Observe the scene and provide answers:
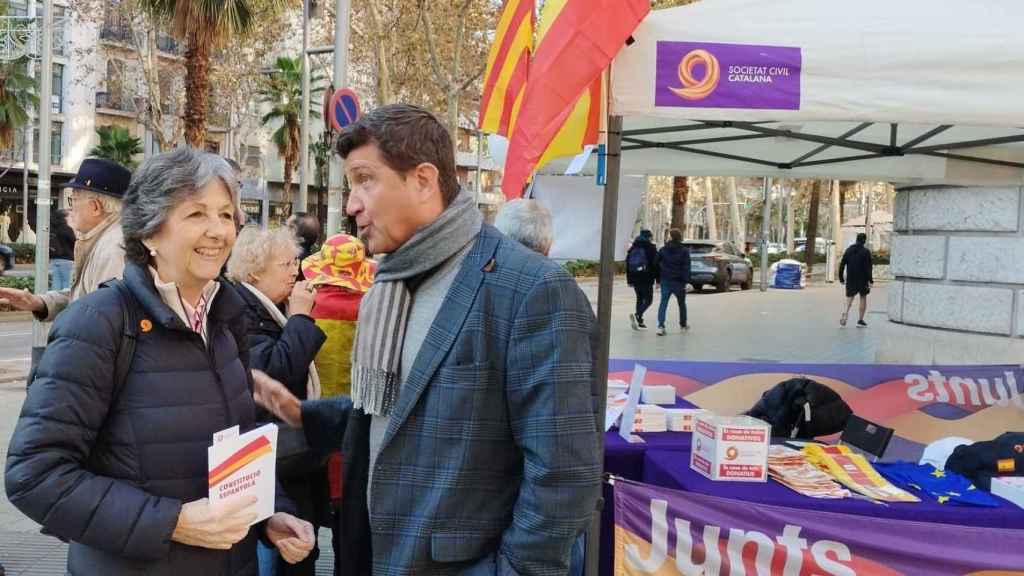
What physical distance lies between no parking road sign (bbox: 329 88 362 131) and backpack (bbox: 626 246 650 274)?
331 inches

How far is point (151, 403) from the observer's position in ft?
5.68

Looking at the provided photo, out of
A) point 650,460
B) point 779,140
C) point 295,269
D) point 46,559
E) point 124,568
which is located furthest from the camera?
point 779,140

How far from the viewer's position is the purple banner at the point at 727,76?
3.16 metres

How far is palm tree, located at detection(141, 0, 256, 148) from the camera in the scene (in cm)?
1502

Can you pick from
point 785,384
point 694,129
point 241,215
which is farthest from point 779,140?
point 241,215

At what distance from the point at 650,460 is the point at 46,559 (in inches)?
129

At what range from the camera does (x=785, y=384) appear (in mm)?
4758

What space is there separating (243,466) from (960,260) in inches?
272

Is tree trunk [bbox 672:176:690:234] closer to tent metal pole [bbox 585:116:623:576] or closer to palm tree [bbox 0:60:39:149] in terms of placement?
palm tree [bbox 0:60:39:149]

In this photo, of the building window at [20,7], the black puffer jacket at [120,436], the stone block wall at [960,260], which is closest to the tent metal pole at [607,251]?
the black puffer jacket at [120,436]

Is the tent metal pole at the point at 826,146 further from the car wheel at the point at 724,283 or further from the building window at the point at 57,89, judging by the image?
the building window at the point at 57,89

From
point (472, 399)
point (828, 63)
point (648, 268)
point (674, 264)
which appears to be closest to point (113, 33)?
point (648, 268)

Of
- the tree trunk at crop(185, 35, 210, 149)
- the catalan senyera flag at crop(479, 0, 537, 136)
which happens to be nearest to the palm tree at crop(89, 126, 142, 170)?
the tree trunk at crop(185, 35, 210, 149)

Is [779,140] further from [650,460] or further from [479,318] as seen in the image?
[479,318]
